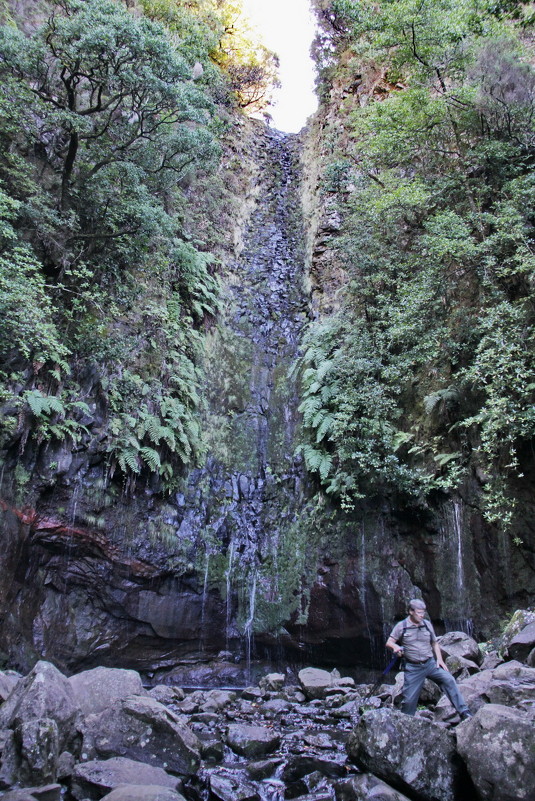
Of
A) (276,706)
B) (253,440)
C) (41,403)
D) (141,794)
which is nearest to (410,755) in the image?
A: (141,794)

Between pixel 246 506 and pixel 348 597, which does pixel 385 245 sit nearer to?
pixel 246 506

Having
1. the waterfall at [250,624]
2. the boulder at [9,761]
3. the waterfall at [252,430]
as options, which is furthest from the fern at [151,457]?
the boulder at [9,761]

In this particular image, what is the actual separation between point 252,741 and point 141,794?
2.47 metres

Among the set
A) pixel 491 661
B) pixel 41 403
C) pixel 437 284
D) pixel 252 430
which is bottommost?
pixel 491 661

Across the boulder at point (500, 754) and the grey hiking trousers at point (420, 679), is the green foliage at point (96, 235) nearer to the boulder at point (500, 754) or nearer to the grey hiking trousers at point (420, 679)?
the grey hiking trousers at point (420, 679)

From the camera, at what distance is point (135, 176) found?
11.1 meters

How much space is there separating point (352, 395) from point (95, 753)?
8042 millimetres

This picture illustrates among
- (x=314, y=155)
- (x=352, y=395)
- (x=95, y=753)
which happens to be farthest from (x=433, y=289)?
(x=314, y=155)

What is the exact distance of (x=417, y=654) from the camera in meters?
5.21

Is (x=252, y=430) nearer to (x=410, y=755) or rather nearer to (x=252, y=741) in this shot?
(x=252, y=741)

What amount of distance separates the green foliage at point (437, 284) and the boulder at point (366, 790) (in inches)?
173

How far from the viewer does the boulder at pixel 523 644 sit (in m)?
6.29

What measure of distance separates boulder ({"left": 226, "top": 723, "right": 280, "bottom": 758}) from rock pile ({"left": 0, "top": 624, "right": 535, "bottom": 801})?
0.06 ft

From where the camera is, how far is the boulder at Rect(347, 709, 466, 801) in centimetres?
424
